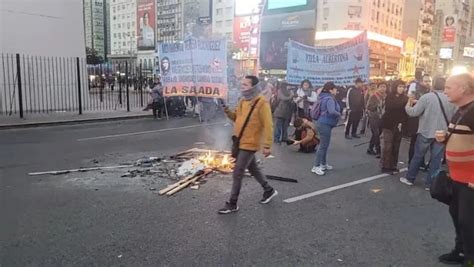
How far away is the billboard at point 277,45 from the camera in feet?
270

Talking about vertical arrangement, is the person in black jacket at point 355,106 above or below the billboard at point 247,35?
below

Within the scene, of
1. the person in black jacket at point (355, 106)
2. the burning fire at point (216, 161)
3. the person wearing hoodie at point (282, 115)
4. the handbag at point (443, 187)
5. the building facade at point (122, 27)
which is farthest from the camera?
the building facade at point (122, 27)

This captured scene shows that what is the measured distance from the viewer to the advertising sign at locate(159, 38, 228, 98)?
14.7 m

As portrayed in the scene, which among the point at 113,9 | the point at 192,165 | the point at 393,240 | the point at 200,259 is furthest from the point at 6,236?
the point at 113,9

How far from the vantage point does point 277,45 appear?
8650 centimetres

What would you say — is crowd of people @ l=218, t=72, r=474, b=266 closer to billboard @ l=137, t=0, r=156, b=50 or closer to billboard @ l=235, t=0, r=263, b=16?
billboard @ l=235, t=0, r=263, b=16

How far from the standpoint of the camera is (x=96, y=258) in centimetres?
395

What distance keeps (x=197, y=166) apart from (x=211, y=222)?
2.46 meters

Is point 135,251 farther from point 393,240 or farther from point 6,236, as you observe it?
point 393,240

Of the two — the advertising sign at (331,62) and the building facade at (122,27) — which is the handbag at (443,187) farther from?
the building facade at (122,27)

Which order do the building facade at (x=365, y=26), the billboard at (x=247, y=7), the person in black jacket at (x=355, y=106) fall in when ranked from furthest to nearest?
1. the billboard at (x=247, y=7)
2. the building facade at (x=365, y=26)
3. the person in black jacket at (x=355, y=106)

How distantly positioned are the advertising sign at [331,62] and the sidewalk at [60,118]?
7.07 m

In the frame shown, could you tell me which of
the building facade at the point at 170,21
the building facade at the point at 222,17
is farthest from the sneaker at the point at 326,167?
the building facade at the point at 170,21

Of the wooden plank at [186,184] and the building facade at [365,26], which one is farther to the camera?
the building facade at [365,26]
